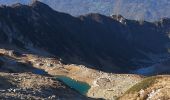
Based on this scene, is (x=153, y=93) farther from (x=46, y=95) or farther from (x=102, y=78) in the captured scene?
(x=102, y=78)

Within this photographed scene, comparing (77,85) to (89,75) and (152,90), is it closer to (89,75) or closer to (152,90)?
(89,75)

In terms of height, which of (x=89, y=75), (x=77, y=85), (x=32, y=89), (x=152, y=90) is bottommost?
(x=32, y=89)

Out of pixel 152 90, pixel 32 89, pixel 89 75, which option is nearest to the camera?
pixel 152 90

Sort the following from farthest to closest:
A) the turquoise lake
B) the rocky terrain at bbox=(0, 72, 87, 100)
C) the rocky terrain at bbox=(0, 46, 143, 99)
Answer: the turquoise lake < the rocky terrain at bbox=(0, 46, 143, 99) < the rocky terrain at bbox=(0, 72, 87, 100)

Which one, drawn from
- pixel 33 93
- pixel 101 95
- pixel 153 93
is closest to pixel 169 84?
pixel 153 93

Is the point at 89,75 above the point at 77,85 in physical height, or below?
above

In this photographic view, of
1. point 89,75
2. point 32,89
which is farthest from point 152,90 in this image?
point 89,75

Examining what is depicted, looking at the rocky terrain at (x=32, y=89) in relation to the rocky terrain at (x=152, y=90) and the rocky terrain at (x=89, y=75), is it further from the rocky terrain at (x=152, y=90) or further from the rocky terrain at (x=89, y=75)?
the rocky terrain at (x=152, y=90)

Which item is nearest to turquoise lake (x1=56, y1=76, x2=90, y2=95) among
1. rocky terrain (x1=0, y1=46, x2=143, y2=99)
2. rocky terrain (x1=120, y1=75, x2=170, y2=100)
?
rocky terrain (x1=0, y1=46, x2=143, y2=99)

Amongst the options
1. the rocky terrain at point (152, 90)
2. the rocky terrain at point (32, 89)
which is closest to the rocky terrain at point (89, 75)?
the rocky terrain at point (32, 89)

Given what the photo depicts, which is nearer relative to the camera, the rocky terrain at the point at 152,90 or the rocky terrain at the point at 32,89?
the rocky terrain at the point at 152,90

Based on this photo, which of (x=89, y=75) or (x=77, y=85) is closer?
(x=77, y=85)

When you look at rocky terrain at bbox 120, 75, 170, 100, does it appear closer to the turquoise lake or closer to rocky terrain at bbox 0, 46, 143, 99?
rocky terrain at bbox 0, 46, 143, 99

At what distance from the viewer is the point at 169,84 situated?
110 ft
